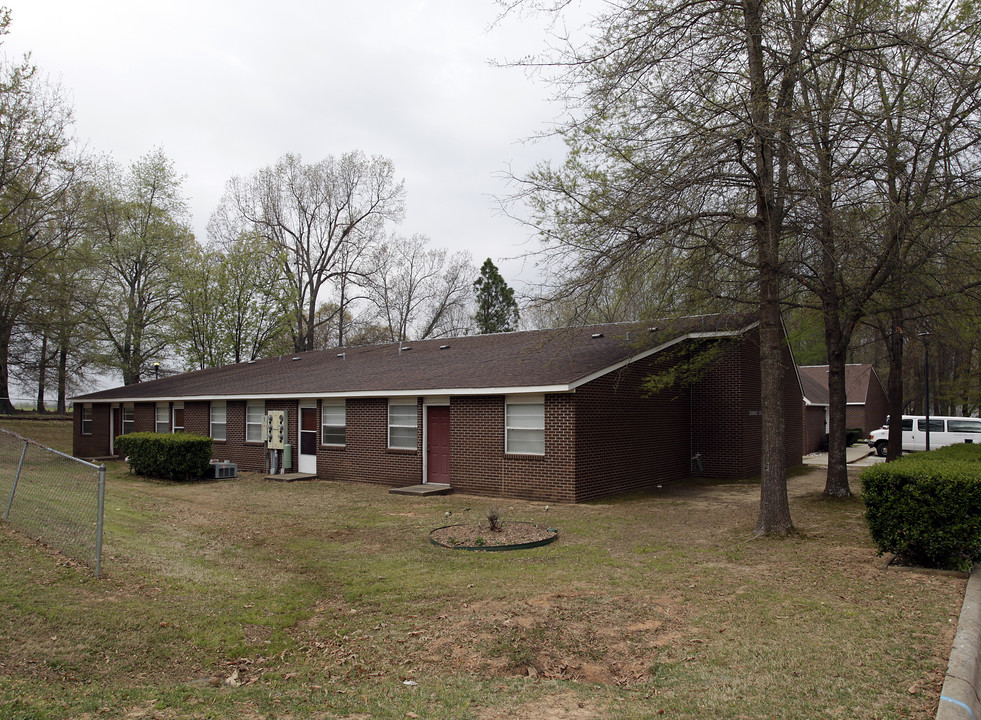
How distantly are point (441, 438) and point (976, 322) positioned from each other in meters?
12.5

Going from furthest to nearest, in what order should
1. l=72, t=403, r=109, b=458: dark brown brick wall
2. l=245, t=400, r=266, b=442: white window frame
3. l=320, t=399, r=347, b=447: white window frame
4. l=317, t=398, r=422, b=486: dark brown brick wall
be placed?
l=72, t=403, r=109, b=458: dark brown brick wall, l=245, t=400, r=266, b=442: white window frame, l=320, t=399, r=347, b=447: white window frame, l=317, t=398, r=422, b=486: dark brown brick wall

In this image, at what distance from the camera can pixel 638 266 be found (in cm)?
1141

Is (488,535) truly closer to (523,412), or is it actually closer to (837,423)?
(523,412)

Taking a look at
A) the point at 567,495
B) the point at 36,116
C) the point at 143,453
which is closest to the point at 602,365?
the point at 567,495

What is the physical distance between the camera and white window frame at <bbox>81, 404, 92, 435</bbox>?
3017cm

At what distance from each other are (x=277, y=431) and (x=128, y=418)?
36.1 feet

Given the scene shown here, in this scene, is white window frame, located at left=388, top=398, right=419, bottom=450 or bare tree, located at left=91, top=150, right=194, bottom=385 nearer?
white window frame, located at left=388, top=398, right=419, bottom=450

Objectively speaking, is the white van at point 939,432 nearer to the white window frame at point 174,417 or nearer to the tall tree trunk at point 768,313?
the tall tree trunk at point 768,313

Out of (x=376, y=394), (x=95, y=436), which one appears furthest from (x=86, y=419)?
(x=376, y=394)

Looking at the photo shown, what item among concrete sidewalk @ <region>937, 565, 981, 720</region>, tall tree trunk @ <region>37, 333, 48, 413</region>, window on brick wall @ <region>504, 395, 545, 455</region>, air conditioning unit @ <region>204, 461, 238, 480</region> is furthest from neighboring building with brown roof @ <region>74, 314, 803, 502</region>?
tall tree trunk @ <region>37, 333, 48, 413</region>

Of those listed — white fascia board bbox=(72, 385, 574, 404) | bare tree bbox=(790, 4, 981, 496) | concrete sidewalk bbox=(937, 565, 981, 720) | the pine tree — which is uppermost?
the pine tree

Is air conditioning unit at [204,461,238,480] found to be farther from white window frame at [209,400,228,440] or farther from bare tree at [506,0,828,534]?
bare tree at [506,0,828,534]

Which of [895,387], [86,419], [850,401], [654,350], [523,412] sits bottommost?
[86,419]

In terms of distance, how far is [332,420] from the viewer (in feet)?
66.1
